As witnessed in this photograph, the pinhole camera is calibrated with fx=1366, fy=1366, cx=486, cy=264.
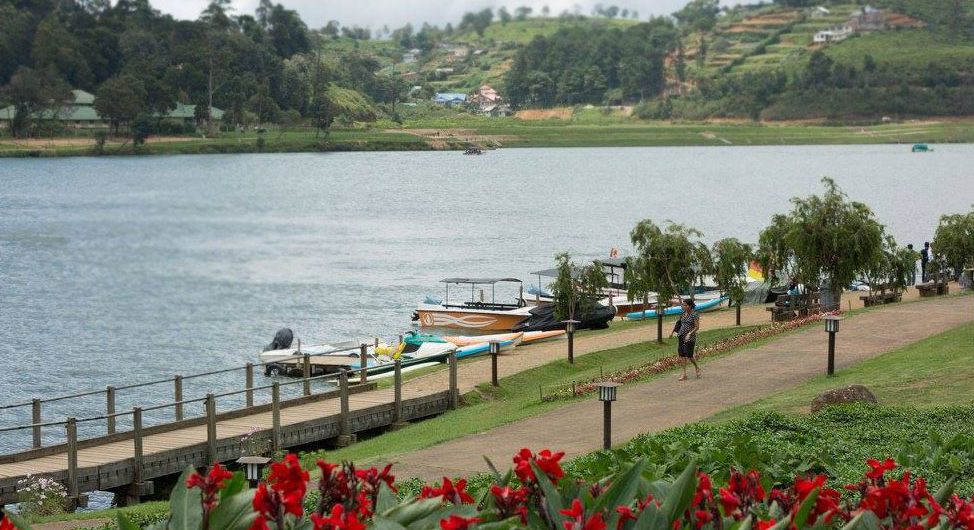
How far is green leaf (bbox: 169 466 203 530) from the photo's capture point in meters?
6.39

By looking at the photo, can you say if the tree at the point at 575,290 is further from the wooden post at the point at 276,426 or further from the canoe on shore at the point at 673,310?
the wooden post at the point at 276,426

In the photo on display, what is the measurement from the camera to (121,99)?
159 m

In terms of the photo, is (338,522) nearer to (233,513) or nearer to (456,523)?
(456,523)

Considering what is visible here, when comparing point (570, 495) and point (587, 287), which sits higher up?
point (570, 495)

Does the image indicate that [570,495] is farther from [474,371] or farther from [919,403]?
[474,371]

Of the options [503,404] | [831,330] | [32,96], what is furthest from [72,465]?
[32,96]

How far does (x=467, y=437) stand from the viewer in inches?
790

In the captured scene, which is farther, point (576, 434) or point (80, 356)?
point (80, 356)

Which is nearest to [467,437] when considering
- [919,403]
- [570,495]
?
[919,403]

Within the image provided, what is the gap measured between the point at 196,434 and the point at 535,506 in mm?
16148

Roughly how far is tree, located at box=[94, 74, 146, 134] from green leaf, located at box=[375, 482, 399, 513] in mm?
158049

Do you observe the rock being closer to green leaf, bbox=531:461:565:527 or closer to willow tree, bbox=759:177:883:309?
green leaf, bbox=531:461:565:527

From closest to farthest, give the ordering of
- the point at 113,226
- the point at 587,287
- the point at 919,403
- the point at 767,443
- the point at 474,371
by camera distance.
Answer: the point at 767,443 < the point at 919,403 < the point at 474,371 < the point at 587,287 < the point at 113,226

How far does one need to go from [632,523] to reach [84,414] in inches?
1084
